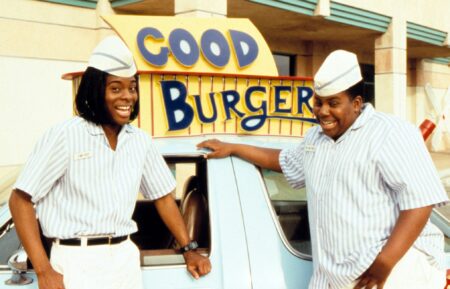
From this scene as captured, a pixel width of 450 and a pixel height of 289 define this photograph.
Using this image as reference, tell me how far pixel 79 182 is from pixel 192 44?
5.15 ft

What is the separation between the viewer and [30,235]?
1.93 m

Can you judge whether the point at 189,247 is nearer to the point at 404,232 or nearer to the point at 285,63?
the point at 404,232

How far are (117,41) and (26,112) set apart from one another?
7.30 m

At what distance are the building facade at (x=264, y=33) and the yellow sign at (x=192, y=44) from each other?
4940 mm

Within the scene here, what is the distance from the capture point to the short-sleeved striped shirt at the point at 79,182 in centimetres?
194

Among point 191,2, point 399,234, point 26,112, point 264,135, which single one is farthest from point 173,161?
point 26,112

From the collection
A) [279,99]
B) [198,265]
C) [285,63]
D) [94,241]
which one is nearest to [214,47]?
[279,99]

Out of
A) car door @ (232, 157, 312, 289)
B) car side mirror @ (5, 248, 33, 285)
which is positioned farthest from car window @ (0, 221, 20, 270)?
car door @ (232, 157, 312, 289)

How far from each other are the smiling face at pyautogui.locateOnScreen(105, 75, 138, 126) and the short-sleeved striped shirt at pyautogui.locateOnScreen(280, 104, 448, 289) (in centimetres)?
74

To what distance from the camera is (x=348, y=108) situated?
2119 mm

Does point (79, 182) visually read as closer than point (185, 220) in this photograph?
Yes

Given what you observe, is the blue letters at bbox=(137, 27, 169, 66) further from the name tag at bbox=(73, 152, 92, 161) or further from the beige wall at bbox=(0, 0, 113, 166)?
the beige wall at bbox=(0, 0, 113, 166)

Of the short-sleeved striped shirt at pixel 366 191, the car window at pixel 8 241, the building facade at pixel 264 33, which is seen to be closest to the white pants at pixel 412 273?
the short-sleeved striped shirt at pixel 366 191

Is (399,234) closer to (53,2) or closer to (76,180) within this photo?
(76,180)
